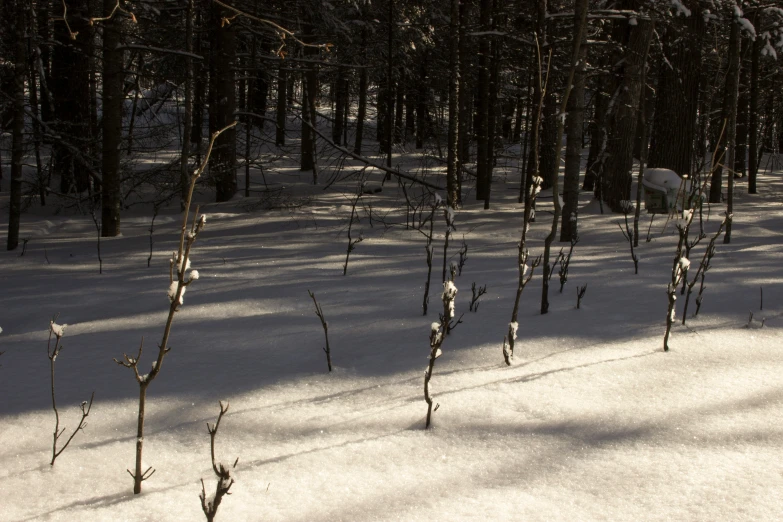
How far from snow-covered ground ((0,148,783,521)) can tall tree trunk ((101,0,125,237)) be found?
339cm

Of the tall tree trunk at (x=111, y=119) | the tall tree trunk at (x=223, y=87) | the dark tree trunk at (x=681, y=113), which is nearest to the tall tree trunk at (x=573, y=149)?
the dark tree trunk at (x=681, y=113)

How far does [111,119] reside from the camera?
8.56 meters

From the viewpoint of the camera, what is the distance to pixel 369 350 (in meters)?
3.61

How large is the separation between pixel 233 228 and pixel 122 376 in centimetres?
709

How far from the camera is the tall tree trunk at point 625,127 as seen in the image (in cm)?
977

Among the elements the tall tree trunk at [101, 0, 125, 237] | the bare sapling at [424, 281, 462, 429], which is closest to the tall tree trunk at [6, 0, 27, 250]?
the tall tree trunk at [101, 0, 125, 237]

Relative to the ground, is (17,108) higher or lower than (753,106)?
lower

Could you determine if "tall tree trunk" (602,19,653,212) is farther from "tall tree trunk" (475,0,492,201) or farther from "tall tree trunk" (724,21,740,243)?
"tall tree trunk" (475,0,492,201)

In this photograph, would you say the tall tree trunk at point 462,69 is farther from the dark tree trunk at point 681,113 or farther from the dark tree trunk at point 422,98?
the dark tree trunk at point 422,98

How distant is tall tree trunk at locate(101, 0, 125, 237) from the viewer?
8.27 meters

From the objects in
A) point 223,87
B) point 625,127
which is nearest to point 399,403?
point 625,127

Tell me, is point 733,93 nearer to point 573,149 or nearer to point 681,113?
point 573,149

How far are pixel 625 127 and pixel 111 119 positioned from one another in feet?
26.0

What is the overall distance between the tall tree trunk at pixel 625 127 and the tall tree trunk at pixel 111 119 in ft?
24.0
